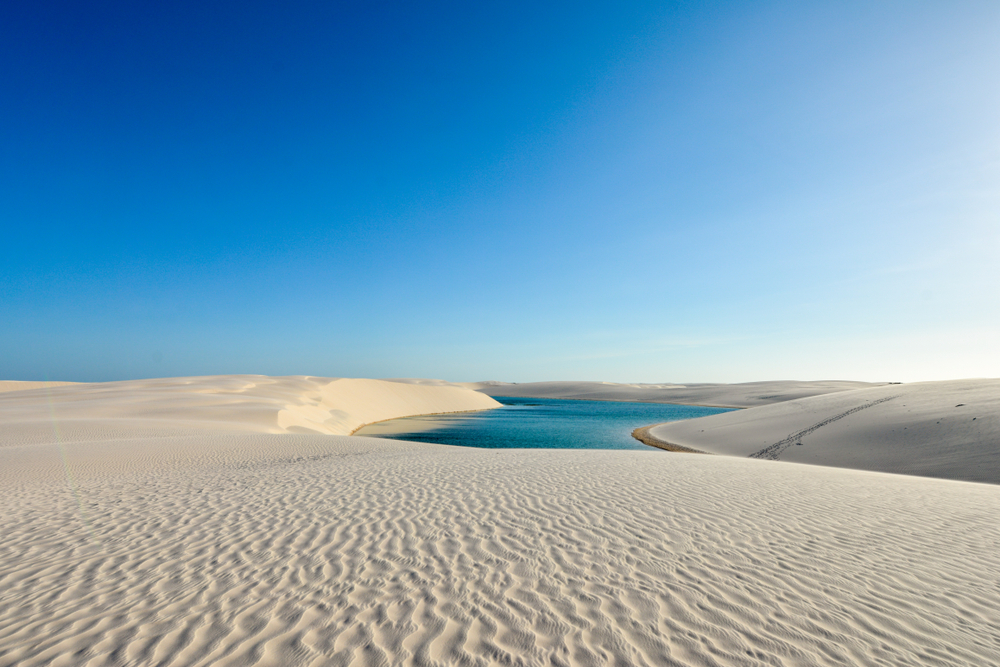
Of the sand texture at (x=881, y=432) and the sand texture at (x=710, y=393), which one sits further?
the sand texture at (x=710, y=393)

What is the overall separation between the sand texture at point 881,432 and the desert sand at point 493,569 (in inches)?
238

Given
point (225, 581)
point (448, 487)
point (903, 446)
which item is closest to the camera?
point (225, 581)

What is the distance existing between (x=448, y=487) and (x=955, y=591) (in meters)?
7.39

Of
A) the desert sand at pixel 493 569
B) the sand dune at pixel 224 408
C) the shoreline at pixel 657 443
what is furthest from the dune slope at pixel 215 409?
the shoreline at pixel 657 443

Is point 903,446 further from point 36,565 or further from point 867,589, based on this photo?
point 36,565

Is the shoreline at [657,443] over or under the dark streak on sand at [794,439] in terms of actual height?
under

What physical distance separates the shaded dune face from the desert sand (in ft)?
0.09

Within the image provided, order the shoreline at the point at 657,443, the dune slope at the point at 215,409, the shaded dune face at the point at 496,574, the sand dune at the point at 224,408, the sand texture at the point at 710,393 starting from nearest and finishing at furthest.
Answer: the shaded dune face at the point at 496,574 → the dune slope at the point at 215,409 → the sand dune at the point at 224,408 → the shoreline at the point at 657,443 → the sand texture at the point at 710,393

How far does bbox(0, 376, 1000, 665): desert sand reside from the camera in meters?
3.48

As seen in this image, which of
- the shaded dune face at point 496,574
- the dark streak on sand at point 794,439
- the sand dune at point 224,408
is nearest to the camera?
the shaded dune face at point 496,574

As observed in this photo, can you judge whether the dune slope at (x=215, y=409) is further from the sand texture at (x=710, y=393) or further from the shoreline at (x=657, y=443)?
the sand texture at (x=710, y=393)

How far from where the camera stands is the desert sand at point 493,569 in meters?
3.48

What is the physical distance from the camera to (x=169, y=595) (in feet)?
14.0

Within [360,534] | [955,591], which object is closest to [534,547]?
[360,534]
